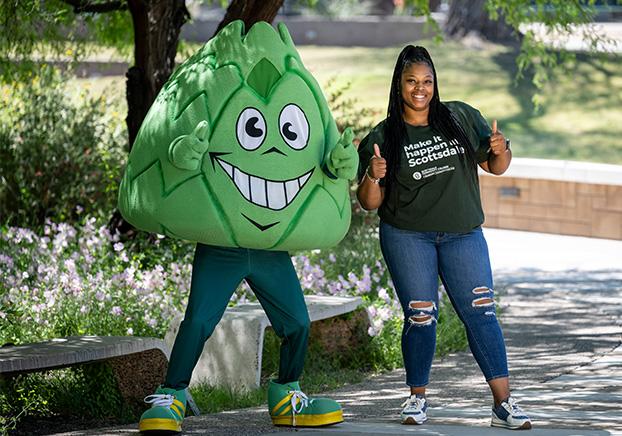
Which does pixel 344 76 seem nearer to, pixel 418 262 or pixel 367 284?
pixel 367 284

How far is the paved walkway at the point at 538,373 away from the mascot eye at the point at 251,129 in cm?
123

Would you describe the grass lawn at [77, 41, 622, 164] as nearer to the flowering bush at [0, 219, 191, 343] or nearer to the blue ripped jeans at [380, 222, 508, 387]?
the flowering bush at [0, 219, 191, 343]

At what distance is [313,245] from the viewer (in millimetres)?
5375

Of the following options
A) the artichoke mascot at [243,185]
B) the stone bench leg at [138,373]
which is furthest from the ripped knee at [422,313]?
the stone bench leg at [138,373]

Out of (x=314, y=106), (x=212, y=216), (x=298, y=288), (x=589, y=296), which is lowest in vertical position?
(x=589, y=296)

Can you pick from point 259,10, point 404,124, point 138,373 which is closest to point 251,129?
point 404,124

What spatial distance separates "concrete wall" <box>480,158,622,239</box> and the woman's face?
7680 mm

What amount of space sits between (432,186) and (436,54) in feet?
55.4

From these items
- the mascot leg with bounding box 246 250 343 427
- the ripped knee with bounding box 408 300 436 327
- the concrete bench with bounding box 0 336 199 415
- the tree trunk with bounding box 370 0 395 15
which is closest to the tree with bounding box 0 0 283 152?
the concrete bench with bounding box 0 336 199 415

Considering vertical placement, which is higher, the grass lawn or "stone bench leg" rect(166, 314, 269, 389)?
the grass lawn

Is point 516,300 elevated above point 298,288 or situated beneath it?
situated beneath

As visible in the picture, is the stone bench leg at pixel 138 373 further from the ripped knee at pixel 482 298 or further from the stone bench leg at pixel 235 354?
the ripped knee at pixel 482 298

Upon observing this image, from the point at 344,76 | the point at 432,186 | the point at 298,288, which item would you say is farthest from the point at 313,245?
the point at 344,76

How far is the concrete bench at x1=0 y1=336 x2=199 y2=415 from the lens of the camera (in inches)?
225
